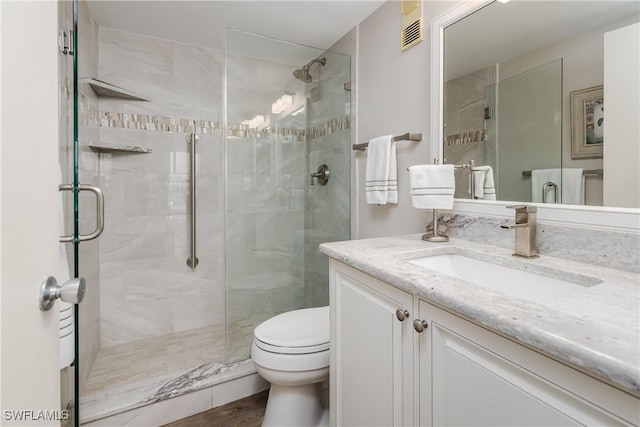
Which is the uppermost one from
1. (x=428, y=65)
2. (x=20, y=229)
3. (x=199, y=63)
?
(x=199, y=63)

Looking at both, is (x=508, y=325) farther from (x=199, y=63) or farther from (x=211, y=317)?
(x=199, y=63)

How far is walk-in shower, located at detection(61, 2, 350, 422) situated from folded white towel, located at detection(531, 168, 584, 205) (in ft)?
3.91

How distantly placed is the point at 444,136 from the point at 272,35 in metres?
1.44

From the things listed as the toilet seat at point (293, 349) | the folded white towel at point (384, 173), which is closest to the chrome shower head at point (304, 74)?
the folded white towel at point (384, 173)

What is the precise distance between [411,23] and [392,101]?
1.24 feet

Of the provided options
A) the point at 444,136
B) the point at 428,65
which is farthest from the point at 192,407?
the point at 428,65

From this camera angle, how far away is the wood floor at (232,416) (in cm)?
157

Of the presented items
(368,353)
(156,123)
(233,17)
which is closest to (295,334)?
(368,353)

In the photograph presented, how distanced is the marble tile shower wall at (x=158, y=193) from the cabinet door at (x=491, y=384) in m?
2.04

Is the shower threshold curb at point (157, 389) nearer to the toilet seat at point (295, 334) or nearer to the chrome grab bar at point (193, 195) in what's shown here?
the toilet seat at point (295, 334)

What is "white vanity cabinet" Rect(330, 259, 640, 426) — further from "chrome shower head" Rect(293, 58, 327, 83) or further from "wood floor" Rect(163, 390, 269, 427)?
"chrome shower head" Rect(293, 58, 327, 83)

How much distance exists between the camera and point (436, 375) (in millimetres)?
742

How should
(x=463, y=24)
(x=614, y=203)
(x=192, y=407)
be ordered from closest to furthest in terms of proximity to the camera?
(x=614, y=203)
(x=463, y=24)
(x=192, y=407)

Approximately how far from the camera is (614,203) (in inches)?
35.6
